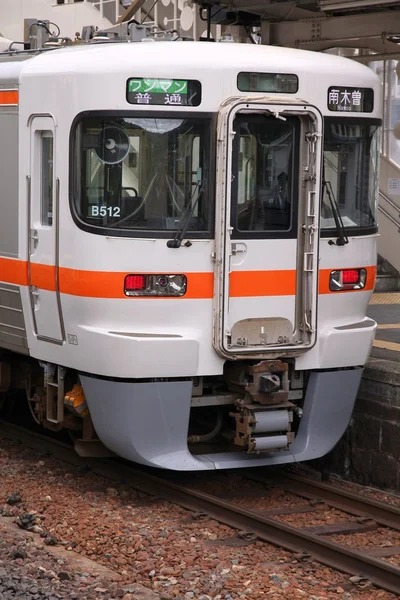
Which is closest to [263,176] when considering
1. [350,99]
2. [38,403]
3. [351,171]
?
[351,171]

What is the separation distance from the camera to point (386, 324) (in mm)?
12328

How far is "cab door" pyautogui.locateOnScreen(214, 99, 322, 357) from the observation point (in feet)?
26.9

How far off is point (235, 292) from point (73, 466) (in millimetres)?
2286

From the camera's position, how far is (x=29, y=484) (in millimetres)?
9109

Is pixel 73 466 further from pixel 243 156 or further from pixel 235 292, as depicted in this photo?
pixel 243 156

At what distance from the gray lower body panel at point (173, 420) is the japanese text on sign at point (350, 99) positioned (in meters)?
1.88

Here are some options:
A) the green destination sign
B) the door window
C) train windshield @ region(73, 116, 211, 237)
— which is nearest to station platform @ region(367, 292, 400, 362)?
the door window

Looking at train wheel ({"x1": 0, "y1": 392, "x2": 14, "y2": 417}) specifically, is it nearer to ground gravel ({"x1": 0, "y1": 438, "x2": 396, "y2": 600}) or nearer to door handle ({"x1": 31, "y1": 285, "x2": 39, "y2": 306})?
ground gravel ({"x1": 0, "y1": 438, "x2": 396, "y2": 600})

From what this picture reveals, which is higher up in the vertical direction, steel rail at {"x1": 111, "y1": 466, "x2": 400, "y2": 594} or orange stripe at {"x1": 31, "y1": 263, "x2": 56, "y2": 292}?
orange stripe at {"x1": 31, "y1": 263, "x2": 56, "y2": 292}

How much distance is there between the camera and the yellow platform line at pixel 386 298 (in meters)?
14.5

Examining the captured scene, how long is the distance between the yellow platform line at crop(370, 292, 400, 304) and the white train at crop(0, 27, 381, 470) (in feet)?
18.3

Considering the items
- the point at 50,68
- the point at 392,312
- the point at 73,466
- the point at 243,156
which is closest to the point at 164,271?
the point at 243,156

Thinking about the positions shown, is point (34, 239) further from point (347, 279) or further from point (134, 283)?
point (347, 279)

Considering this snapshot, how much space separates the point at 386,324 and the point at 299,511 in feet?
13.9
